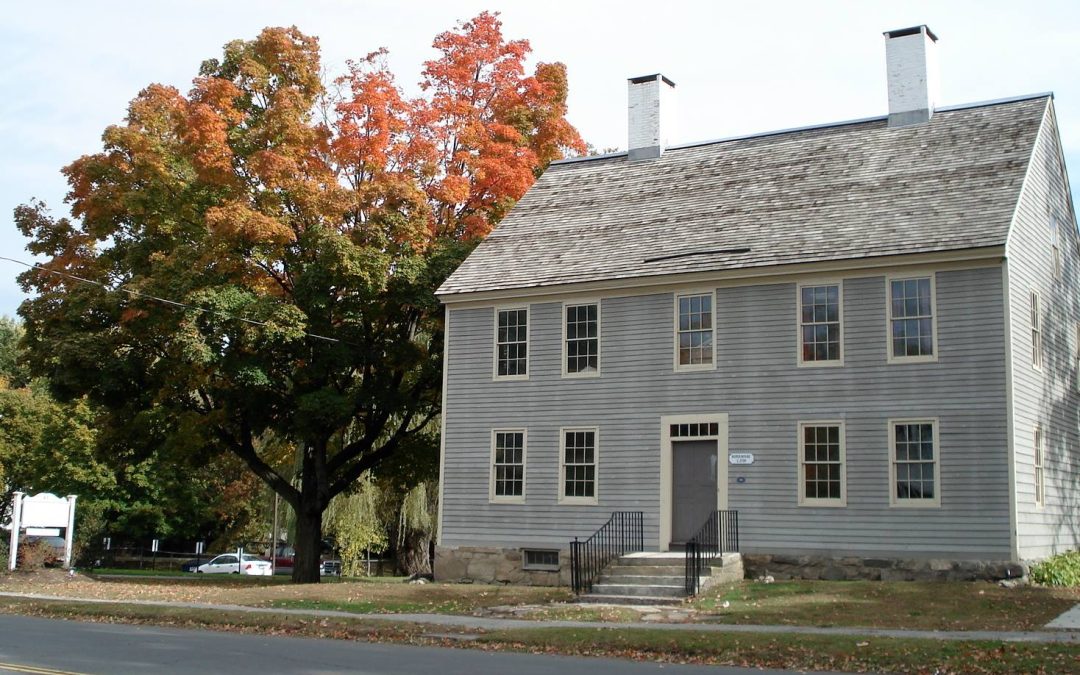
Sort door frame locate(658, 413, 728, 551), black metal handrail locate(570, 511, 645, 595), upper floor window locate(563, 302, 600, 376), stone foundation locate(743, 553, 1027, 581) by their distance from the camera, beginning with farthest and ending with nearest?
upper floor window locate(563, 302, 600, 376)
black metal handrail locate(570, 511, 645, 595)
door frame locate(658, 413, 728, 551)
stone foundation locate(743, 553, 1027, 581)

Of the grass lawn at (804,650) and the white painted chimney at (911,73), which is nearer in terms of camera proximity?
the grass lawn at (804,650)

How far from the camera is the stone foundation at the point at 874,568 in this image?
1916 centimetres

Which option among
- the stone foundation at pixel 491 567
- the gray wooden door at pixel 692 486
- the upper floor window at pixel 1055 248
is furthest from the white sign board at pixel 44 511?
the upper floor window at pixel 1055 248

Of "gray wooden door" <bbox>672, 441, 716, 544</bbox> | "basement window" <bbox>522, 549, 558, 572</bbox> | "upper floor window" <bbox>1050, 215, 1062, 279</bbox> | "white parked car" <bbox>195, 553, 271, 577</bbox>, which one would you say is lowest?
"white parked car" <bbox>195, 553, 271, 577</bbox>

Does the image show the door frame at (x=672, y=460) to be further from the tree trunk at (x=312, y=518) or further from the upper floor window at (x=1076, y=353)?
the tree trunk at (x=312, y=518)

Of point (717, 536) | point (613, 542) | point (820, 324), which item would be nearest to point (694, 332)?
point (820, 324)

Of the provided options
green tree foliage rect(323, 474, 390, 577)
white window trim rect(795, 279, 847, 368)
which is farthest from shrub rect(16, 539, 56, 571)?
white window trim rect(795, 279, 847, 368)

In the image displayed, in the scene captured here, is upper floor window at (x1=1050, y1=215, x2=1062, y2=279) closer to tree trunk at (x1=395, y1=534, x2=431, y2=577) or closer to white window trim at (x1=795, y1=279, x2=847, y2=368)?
white window trim at (x1=795, y1=279, x2=847, y2=368)

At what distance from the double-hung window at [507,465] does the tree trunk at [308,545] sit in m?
7.23

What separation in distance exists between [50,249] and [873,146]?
20.8 m

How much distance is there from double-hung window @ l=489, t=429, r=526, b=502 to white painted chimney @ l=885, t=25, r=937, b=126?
10.5 metres

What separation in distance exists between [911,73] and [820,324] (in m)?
6.59

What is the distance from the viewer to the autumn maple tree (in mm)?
26562

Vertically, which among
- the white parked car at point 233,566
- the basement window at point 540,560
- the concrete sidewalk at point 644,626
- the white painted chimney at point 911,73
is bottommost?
the white parked car at point 233,566
